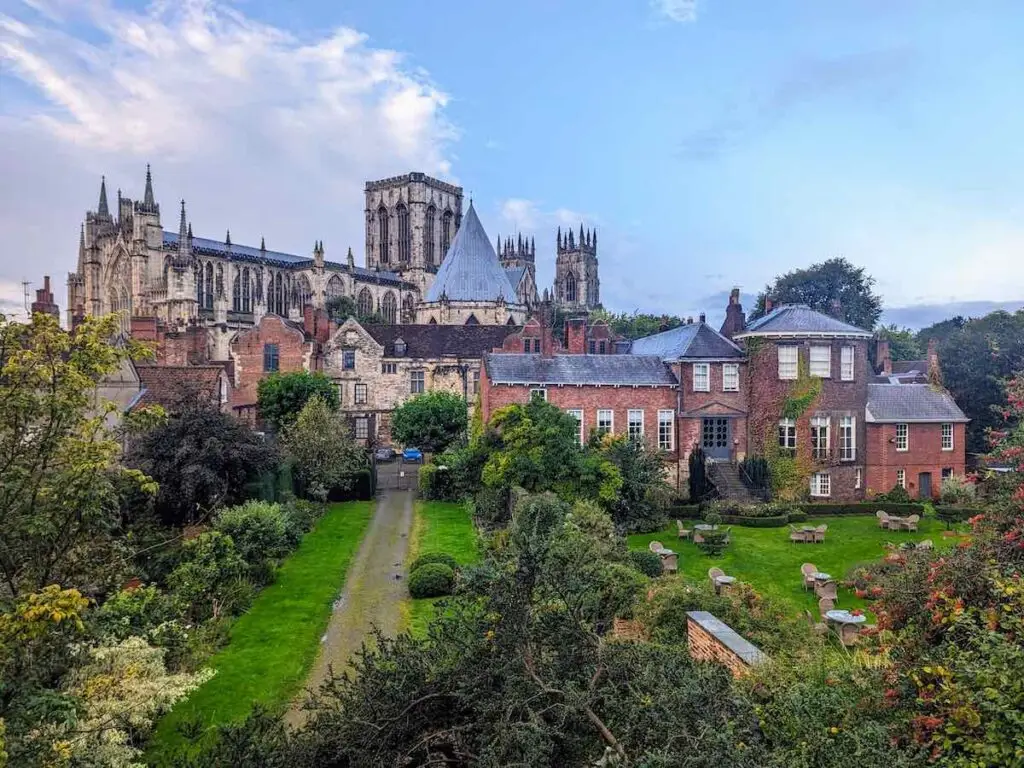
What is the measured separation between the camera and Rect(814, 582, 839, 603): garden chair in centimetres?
2160

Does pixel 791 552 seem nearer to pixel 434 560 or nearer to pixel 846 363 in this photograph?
pixel 434 560

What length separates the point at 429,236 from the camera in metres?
123

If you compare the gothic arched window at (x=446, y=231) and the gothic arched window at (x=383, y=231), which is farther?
the gothic arched window at (x=446, y=231)

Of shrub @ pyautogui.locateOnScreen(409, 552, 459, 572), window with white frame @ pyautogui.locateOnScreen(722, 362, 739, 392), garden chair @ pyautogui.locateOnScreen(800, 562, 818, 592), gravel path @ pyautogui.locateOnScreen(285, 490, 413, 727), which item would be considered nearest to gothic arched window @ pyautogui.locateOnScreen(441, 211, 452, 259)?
window with white frame @ pyautogui.locateOnScreen(722, 362, 739, 392)

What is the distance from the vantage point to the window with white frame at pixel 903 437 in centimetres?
4006

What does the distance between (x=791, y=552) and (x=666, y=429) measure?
12282 millimetres

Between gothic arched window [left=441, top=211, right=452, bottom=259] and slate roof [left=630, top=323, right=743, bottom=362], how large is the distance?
3381 inches

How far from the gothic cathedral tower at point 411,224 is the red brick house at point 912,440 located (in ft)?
285

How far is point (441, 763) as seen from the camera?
8.54m

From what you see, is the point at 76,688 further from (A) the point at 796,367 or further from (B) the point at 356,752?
(A) the point at 796,367

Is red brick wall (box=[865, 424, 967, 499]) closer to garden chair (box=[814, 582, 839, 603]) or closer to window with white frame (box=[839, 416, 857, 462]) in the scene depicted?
window with white frame (box=[839, 416, 857, 462])

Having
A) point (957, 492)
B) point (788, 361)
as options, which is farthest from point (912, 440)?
point (788, 361)

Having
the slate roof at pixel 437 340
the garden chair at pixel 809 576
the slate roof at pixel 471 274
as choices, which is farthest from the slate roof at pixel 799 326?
the slate roof at pixel 471 274

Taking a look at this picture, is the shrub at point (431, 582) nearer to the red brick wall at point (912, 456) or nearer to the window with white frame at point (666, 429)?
the window with white frame at point (666, 429)
